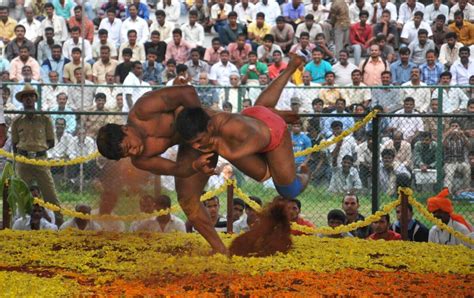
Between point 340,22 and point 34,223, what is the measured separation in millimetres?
7858

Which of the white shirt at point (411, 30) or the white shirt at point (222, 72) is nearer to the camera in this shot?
the white shirt at point (222, 72)

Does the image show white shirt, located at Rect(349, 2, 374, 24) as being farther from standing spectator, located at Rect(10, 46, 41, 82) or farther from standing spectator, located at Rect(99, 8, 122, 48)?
standing spectator, located at Rect(10, 46, 41, 82)

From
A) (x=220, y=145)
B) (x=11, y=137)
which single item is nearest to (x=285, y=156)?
(x=220, y=145)

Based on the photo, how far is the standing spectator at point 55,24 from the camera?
1836 cm

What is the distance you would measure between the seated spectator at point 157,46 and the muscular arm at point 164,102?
8424 mm

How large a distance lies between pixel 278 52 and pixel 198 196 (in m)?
8.02

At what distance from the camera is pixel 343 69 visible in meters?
16.9

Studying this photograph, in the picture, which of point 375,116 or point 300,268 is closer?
point 300,268

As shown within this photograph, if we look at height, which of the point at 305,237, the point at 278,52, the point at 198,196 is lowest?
the point at 305,237

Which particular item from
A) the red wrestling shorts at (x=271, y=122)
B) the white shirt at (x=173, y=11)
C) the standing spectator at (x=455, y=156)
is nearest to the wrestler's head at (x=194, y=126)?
the red wrestling shorts at (x=271, y=122)

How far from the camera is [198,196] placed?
9.62m

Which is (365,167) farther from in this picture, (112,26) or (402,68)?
(112,26)

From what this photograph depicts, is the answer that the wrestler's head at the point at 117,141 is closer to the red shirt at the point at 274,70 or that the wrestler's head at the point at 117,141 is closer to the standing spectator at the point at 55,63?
the red shirt at the point at 274,70

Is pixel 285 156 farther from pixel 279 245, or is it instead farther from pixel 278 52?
→ pixel 278 52
